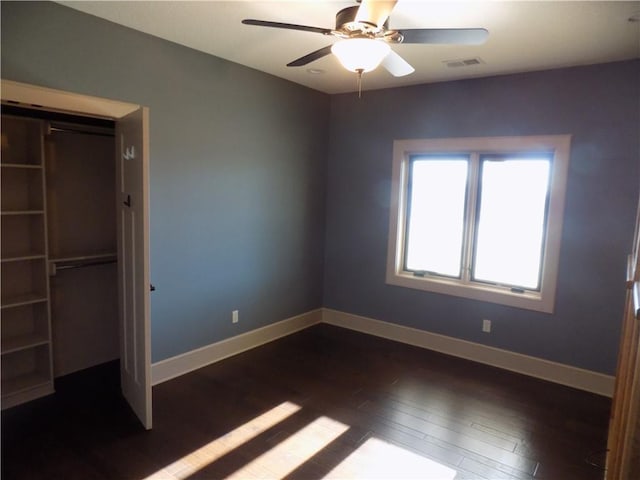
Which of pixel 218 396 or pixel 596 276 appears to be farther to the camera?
pixel 596 276

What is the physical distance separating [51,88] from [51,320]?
1.83 meters

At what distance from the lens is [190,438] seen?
2.63 m

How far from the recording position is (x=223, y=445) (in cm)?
258

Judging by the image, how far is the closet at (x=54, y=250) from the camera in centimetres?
298

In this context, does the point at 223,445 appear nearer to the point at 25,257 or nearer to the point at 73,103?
the point at 25,257

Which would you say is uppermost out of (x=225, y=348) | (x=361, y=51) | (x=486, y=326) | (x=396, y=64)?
(x=396, y=64)

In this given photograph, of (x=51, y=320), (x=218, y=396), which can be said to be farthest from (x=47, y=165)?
(x=218, y=396)

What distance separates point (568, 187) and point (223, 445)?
332 cm

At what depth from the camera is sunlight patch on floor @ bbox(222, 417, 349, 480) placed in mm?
2354

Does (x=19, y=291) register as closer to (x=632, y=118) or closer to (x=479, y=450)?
(x=479, y=450)

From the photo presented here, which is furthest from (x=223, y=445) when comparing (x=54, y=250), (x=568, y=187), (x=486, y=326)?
(x=568, y=187)

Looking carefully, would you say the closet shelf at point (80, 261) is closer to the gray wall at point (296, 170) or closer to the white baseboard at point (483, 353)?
the gray wall at point (296, 170)

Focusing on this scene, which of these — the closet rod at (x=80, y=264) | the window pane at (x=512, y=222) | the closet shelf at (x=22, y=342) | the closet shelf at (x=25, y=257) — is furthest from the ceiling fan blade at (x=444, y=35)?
the closet shelf at (x=22, y=342)

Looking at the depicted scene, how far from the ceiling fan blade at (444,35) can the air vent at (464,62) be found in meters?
1.42
